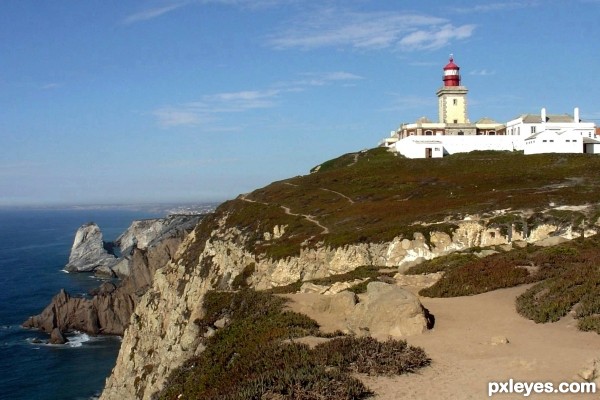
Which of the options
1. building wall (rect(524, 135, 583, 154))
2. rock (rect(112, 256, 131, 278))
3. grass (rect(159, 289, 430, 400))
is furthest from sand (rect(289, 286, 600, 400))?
rock (rect(112, 256, 131, 278))

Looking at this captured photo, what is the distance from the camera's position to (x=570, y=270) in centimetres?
2027

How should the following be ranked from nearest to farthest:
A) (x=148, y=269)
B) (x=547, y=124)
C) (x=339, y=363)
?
(x=339, y=363), (x=547, y=124), (x=148, y=269)

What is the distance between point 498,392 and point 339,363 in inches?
135

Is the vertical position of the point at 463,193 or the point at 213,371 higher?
the point at 463,193

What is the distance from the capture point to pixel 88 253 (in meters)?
128

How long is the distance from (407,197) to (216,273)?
20788 mm

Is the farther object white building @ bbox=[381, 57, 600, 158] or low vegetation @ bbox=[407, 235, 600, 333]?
white building @ bbox=[381, 57, 600, 158]

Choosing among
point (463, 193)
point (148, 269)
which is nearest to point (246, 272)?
point (463, 193)

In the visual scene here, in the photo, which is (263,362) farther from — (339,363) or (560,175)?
(560,175)

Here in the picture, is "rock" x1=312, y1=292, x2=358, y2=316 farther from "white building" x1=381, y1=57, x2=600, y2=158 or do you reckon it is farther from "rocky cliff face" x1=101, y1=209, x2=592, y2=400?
"white building" x1=381, y1=57, x2=600, y2=158

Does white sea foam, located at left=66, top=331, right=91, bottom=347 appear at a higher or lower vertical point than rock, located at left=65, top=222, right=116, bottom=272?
lower

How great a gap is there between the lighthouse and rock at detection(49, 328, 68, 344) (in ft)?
207

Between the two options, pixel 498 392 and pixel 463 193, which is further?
pixel 463 193

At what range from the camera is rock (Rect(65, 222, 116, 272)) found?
12231cm
